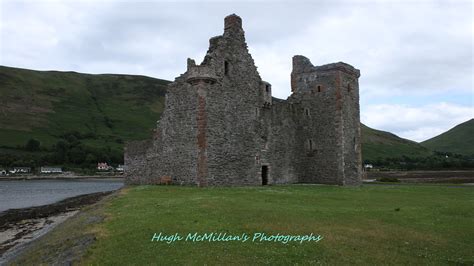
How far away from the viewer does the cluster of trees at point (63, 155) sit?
147500 mm

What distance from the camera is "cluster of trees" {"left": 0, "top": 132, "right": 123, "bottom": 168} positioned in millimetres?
147500

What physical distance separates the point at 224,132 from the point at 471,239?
23.1 meters

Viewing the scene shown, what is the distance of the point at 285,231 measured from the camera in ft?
51.2

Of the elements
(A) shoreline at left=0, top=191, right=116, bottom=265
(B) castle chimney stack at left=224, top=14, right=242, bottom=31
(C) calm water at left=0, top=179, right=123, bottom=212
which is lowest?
(A) shoreline at left=0, top=191, right=116, bottom=265

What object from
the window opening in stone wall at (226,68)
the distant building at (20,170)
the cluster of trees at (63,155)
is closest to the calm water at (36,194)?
the window opening in stone wall at (226,68)

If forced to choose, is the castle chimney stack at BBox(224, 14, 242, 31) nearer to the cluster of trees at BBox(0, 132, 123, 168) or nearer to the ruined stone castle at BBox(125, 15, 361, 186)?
the ruined stone castle at BBox(125, 15, 361, 186)

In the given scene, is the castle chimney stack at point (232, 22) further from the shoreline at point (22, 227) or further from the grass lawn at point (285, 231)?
the shoreline at point (22, 227)

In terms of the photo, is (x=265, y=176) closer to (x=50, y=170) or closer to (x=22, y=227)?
→ (x=22, y=227)

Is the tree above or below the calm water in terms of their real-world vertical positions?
above

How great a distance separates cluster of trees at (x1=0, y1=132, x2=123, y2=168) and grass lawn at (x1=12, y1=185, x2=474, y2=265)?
14190 centimetres

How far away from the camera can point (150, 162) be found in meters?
41.3

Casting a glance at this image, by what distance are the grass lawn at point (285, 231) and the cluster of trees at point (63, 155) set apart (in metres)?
142

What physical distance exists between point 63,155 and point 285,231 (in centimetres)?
15506

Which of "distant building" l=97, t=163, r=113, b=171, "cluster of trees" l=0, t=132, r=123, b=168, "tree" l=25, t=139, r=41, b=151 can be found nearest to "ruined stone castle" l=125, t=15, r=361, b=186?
"distant building" l=97, t=163, r=113, b=171
